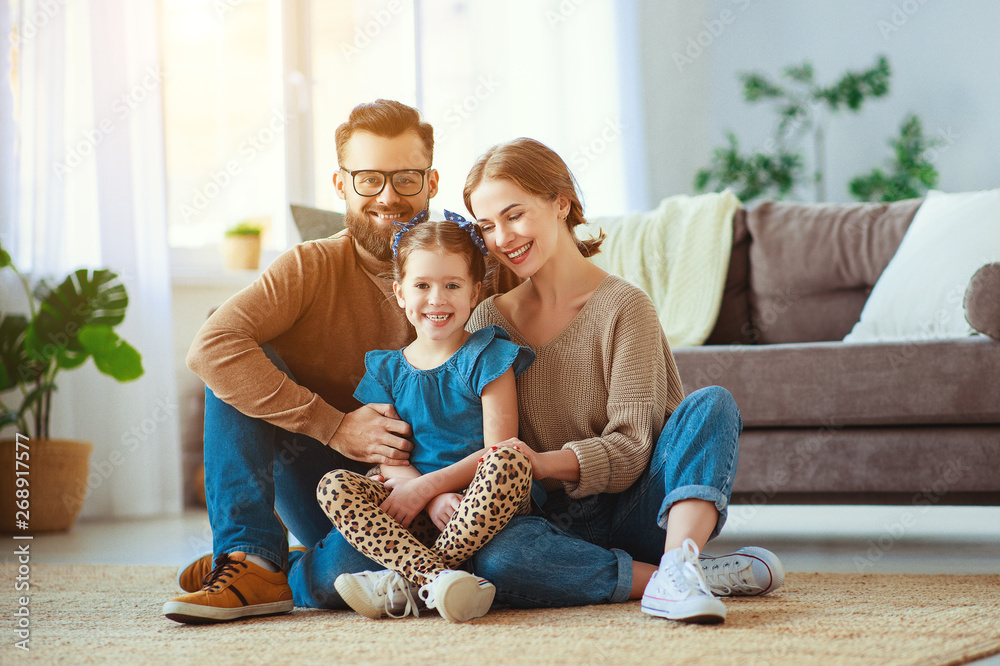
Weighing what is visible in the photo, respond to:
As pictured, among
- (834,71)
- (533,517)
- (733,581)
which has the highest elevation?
(834,71)

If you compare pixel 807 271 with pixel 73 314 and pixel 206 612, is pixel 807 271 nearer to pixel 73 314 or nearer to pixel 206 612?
pixel 206 612

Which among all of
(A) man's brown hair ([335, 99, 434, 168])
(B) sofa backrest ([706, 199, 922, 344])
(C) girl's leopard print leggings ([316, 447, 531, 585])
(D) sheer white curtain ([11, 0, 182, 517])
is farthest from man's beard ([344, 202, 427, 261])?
(D) sheer white curtain ([11, 0, 182, 517])

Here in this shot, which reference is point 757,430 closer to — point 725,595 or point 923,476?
point 923,476

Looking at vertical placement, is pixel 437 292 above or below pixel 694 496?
above

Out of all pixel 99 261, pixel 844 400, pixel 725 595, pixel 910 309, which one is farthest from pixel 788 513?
pixel 99 261

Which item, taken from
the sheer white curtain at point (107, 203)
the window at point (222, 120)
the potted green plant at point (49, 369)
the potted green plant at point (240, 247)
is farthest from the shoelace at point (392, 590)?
the window at point (222, 120)

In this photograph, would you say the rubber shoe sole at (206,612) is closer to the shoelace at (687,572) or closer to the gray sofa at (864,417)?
the shoelace at (687,572)

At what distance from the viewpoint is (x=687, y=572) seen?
3.70ft

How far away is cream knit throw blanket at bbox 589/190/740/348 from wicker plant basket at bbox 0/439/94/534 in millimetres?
1620

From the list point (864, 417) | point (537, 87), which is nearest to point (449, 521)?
point (864, 417)

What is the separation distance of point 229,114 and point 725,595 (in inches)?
111

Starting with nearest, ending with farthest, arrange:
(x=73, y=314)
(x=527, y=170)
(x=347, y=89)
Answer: (x=527, y=170), (x=73, y=314), (x=347, y=89)

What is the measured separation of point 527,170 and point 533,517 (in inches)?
20.0

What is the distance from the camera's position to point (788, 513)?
2982 millimetres
